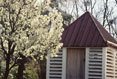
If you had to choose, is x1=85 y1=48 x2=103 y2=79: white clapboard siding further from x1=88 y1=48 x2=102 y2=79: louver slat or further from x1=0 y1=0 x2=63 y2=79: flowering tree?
x1=0 y1=0 x2=63 y2=79: flowering tree

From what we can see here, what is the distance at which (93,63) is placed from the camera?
13742 mm

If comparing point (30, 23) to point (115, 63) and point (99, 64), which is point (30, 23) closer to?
point (99, 64)

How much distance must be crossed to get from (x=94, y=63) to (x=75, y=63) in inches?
44.6

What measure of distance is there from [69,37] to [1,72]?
366cm

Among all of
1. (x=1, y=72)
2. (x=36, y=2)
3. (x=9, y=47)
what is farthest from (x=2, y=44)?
(x=1, y=72)

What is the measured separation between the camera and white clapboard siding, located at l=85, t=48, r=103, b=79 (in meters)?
13.7

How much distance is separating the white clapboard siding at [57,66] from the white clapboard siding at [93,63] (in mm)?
1146

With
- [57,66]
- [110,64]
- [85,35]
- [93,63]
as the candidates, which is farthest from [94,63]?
[57,66]

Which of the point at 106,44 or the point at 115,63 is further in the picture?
the point at 115,63

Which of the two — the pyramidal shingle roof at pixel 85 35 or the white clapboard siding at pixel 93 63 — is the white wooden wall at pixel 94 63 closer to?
the white clapboard siding at pixel 93 63

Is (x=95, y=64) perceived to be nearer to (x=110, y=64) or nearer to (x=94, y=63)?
(x=94, y=63)

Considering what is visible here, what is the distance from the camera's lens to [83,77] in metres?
14.3

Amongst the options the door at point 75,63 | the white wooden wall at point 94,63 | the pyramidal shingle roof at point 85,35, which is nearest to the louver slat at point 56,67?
the door at point 75,63

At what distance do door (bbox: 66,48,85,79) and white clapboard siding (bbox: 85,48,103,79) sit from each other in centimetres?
66
